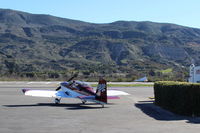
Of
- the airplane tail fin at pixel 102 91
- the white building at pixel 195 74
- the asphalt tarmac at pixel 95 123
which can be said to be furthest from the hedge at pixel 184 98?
the white building at pixel 195 74

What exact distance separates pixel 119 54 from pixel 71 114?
147148mm

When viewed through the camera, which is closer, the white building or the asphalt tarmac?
the asphalt tarmac

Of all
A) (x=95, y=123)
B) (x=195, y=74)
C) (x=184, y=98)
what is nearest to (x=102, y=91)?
(x=184, y=98)

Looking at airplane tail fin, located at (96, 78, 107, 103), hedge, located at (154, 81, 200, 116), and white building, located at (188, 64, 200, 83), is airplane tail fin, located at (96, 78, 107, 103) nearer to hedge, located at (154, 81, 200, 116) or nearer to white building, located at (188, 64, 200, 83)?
hedge, located at (154, 81, 200, 116)

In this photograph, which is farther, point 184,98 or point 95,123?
point 184,98

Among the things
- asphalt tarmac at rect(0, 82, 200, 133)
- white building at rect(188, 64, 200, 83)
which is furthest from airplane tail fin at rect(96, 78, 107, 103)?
white building at rect(188, 64, 200, 83)

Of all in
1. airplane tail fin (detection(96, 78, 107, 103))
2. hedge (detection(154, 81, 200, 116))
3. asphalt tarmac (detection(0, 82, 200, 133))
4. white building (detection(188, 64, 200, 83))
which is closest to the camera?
asphalt tarmac (detection(0, 82, 200, 133))

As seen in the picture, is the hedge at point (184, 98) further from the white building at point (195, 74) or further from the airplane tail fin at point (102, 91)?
the white building at point (195, 74)

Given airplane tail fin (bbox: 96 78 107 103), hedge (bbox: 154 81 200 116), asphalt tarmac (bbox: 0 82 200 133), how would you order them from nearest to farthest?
asphalt tarmac (bbox: 0 82 200 133), hedge (bbox: 154 81 200 116), airplane tail fin (bbox: 96 78 107 103)

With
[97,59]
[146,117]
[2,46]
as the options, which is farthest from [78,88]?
[2,46]

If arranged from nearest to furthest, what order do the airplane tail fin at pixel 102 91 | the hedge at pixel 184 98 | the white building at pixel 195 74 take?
the hedge at pixel 184 98
the airplane tail fin at pixel 102 91
the white building at pixel 195 74

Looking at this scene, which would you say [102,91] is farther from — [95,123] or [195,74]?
[195,74]

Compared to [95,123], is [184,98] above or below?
above

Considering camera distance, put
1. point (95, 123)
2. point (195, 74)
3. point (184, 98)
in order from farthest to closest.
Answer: point (195, 74), point (184, 98), point (95, 123)
